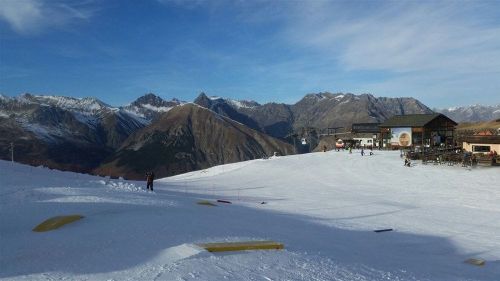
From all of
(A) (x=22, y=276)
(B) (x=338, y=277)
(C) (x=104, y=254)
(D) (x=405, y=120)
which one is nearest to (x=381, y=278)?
(B) (x=338, y=277)

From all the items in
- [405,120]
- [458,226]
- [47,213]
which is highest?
[405,120]

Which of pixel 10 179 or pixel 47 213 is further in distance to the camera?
pixel 10 179

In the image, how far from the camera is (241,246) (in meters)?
13.4

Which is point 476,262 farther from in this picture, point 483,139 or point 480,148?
point 480,148

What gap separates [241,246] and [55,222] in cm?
781

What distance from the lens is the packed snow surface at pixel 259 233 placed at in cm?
1177

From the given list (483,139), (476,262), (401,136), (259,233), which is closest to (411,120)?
(401,136)

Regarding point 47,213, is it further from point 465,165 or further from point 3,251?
point 465,165

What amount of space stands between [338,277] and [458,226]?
43.1 ft

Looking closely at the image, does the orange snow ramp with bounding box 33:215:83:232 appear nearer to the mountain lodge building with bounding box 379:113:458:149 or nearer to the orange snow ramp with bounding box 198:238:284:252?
the orange snow ramp with bounding box 198:238:284:252

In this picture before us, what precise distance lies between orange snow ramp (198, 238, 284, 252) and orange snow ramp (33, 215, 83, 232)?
21.2 feet

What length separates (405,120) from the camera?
227 ft

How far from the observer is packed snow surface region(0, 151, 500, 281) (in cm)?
1177

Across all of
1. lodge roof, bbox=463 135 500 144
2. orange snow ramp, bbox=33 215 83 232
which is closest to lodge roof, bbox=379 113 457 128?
lodge roof, bbox=463 135 500 144
